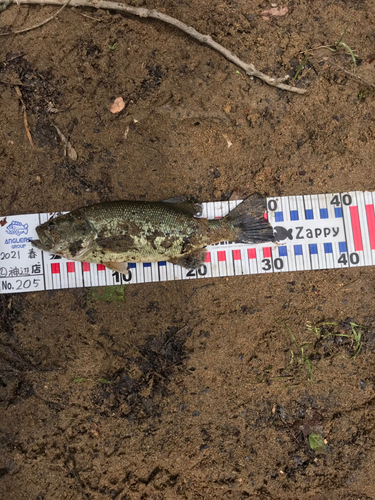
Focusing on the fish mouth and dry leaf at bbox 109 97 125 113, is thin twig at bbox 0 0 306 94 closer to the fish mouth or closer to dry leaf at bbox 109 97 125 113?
dry leaf at bbox 109 97 125 113

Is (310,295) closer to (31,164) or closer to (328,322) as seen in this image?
(328,322)

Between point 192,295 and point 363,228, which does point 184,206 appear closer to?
point 192,295

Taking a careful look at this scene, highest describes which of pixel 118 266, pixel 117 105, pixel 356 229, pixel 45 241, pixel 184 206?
pixel 117 105

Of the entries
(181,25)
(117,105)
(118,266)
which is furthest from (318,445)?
(181,25)

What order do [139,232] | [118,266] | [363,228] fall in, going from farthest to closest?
[363,228]
[118,266]
[139,232]

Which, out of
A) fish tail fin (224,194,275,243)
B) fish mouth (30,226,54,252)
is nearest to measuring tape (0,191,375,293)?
fish tail fin (224,194,275,243)

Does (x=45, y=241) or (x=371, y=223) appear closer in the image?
(x=45, y=241)
